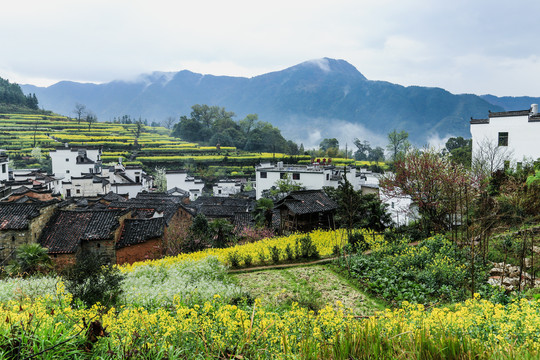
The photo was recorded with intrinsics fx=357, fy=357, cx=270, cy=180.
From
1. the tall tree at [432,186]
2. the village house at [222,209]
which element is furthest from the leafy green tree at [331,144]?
the tall tree at [432,186]

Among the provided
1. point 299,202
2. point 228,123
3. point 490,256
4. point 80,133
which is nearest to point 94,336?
point 490,256

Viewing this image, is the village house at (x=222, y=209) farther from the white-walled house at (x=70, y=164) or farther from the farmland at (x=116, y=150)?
the farmland at (x=116, y=150)

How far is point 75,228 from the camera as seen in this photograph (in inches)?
623

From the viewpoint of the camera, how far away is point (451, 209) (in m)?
15.1

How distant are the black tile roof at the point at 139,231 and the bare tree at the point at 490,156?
18075mm

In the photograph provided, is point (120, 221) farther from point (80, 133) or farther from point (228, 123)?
point (228, 123)

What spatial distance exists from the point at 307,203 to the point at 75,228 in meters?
11.6

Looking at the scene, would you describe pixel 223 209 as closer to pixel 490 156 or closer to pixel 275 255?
pixel 275 255

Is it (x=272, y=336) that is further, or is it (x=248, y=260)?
(x=248, y=260)

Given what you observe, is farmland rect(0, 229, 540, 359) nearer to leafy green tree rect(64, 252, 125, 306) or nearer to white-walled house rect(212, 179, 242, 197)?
leafy green tree rect(64, 252, 125, 306)

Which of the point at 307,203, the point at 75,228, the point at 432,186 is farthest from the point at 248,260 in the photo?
the point at 432,186

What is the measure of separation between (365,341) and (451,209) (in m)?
13.7

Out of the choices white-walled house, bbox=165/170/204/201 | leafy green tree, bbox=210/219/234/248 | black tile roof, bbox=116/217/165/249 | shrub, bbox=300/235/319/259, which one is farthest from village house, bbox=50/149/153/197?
shrub, bbox=300/235/319/259

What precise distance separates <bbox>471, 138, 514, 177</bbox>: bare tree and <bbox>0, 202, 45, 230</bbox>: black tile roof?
75.2 ft
